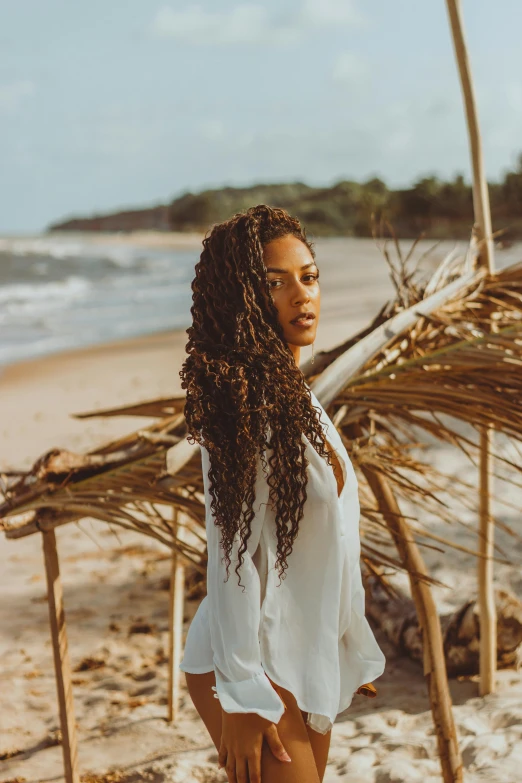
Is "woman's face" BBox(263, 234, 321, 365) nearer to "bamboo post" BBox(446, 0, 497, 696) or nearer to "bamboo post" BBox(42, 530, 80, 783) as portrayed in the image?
"bamboo post" BBox(42, 530, 80, 783)

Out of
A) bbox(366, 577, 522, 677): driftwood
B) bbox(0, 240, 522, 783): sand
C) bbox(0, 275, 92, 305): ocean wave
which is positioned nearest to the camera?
bbox(0, 240, 522, 783): sand

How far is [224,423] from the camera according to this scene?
130 centimetres

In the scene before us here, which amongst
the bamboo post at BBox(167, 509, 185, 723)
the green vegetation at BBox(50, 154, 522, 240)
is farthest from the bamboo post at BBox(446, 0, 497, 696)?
the bamboo post at BBox(167, 509, 185, 723)

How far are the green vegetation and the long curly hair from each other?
416mm

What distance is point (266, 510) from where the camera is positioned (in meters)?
1.31

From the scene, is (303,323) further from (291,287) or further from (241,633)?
(241,633)

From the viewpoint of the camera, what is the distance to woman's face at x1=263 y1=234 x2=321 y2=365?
4.42 feet

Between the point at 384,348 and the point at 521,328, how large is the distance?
35 centimetres

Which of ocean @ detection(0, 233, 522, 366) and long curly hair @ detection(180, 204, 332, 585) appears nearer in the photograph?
long curly hair @ detection(180, 204, 332, 585)

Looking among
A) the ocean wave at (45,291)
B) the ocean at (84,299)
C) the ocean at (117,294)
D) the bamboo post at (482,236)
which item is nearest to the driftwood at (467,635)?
the bamboo post at (482,236)

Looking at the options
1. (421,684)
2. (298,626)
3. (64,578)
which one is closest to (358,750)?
(421,684)

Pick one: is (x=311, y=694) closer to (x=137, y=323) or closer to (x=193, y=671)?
(x=193, y=671)

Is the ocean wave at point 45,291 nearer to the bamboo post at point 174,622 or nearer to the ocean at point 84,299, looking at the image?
the ocean at point 84,299

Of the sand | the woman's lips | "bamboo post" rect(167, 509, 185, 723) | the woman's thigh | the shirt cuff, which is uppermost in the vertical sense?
the woman's lips
